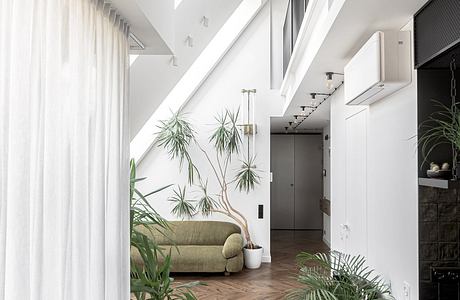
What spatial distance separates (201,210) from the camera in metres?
7.07

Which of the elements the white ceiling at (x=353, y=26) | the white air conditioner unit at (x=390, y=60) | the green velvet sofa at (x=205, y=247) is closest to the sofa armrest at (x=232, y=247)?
the green velvet sofa at (x=205, y=247)

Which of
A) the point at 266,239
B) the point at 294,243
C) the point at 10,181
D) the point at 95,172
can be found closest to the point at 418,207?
the point at 95,172

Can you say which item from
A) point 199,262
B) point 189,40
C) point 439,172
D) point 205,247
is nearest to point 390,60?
point 439,172

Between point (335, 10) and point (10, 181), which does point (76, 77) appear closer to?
point (10, 181)

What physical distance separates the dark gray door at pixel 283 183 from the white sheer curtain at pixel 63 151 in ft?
28.2

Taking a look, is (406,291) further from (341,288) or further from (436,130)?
(436,130)

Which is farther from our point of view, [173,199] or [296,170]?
[296,170]

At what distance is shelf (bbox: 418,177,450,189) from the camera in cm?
218

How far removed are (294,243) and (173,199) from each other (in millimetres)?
3098

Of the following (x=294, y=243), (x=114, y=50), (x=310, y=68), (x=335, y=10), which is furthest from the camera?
(x=294, y=243)

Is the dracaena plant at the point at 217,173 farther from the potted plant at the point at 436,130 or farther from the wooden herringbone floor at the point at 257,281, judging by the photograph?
the potted plant at the point at 436,130

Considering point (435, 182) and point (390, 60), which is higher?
point (390, 60)

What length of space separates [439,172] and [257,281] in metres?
4.02

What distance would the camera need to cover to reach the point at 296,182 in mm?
11031
